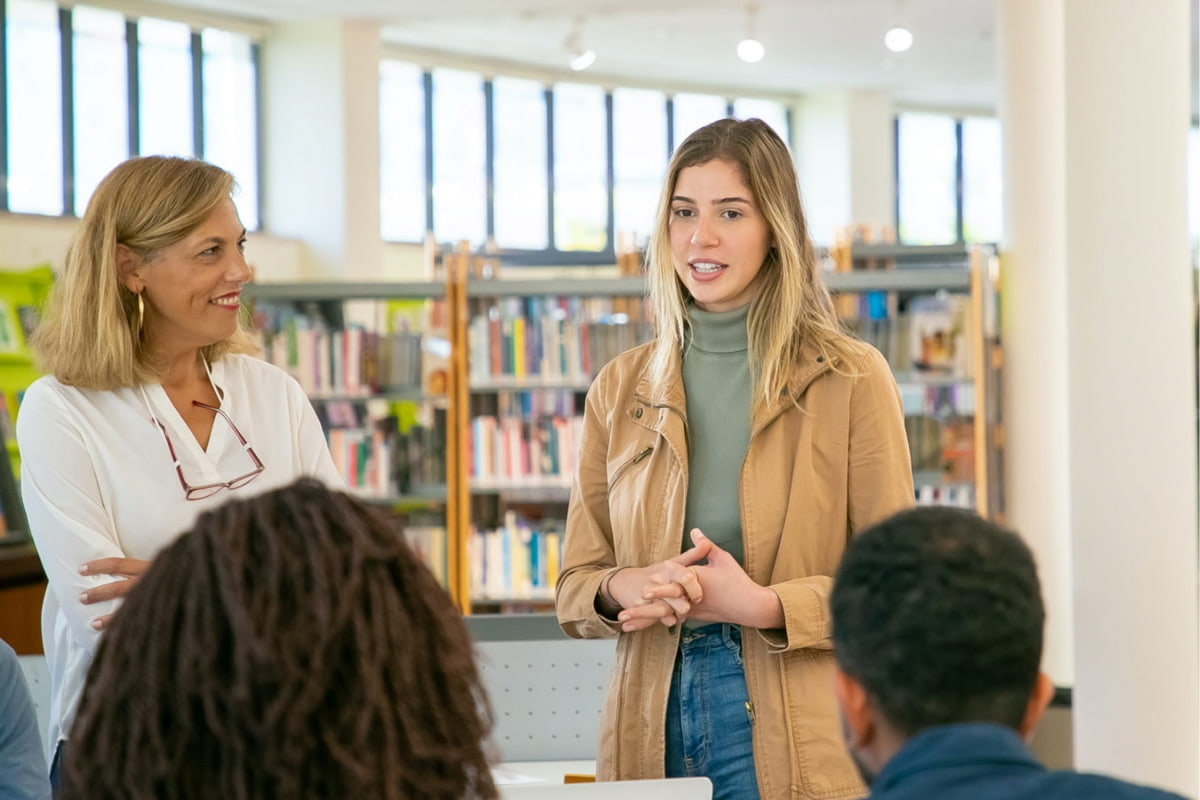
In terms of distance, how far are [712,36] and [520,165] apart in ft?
7.33

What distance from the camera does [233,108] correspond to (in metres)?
10.9

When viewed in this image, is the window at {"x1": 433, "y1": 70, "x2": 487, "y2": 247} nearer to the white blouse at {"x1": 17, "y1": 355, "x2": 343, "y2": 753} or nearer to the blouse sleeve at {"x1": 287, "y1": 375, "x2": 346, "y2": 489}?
the blouse sleeve at {"x1": 287, "y1": 375, "x2": 346, "y2": 489}

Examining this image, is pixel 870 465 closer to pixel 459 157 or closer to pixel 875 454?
pixel 875 454

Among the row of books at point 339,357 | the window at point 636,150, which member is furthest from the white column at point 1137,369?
the window at point 636,150

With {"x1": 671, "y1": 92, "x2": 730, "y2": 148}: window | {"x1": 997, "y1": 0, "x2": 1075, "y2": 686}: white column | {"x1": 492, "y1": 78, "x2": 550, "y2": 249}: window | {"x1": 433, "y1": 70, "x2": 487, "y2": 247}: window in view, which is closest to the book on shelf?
{"x1": 997, "y1": 0, "x2": 1075, "y2": 686}: white column

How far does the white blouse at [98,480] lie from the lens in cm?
192

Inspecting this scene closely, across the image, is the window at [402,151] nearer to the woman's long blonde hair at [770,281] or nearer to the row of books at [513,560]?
the row of books at [513,560]

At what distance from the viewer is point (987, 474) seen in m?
6.79

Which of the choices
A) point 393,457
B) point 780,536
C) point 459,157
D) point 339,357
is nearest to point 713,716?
point 780,536

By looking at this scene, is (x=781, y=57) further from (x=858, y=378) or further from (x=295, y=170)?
(x=858, y=378)

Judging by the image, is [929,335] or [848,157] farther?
[848,157]

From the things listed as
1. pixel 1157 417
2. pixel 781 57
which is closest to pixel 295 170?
pixel 781 57

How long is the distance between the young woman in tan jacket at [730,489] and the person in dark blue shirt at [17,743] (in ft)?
2.32

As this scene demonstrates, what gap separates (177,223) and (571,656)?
1.13 m
